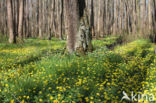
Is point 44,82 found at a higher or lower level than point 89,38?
lower

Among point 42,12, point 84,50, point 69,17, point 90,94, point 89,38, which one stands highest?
point 42,12

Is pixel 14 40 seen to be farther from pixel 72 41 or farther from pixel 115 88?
pixel 115 88

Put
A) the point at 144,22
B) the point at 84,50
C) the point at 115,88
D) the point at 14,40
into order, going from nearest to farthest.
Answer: the point at 115,88 → the point at 84,50 → the point at 14,40 → the point at 144,22

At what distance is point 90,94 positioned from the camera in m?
3.36

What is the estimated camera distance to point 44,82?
3.66 m

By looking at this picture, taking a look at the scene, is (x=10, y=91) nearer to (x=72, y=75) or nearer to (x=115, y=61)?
(x=72, y=75)

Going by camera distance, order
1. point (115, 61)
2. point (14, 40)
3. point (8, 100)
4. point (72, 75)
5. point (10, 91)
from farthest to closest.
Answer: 1. point (14, 40)
2. point (115, 61)
3. point (72, 75)
4. point (10, 91)
5. point (8, 100)

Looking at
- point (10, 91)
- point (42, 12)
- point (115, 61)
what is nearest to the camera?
point (10, 91)

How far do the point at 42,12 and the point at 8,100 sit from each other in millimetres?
30220

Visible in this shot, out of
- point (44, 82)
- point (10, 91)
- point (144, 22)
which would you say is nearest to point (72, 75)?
point (44, 82)

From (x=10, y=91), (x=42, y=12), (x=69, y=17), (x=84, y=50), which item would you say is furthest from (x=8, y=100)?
(x=42, y=12)

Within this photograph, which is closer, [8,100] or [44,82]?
[8,100]

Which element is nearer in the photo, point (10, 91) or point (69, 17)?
point (10, 91)

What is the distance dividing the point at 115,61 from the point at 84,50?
173 centimetres
